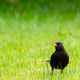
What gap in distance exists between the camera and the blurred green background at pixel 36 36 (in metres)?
10.9

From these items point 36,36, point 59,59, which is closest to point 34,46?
point 36,36

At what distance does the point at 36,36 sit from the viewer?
17391mm

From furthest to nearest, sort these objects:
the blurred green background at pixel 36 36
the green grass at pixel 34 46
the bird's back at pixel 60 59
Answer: the blurred green background at pixel 36 36
the green grass at pixel 34 46
the bird's back at pixel 60 59

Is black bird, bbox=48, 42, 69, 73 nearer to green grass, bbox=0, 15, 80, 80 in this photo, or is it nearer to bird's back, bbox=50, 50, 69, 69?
bird's back, bbox=50, 50, 69, 69

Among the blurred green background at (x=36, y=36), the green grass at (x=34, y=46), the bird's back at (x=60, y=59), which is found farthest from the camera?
the blurred green background at (x=36, y=36)

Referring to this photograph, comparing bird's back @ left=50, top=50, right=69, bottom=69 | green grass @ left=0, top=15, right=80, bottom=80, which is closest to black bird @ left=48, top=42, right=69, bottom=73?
bird's back @ left=50, top=50, right=69, bottom=69

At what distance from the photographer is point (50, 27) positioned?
2016 cm

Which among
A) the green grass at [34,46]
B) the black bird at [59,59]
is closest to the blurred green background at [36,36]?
the green grass at [34,46]

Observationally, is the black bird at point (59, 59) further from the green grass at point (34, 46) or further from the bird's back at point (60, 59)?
the green grass at point (34, 46)

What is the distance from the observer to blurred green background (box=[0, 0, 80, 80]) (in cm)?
1091

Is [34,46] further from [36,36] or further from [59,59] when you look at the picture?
[59,59]

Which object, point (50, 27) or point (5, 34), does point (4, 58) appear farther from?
point (50, 27)

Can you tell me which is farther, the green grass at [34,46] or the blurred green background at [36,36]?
the blurred green background at [36,36]

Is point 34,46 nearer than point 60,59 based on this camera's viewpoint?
No
